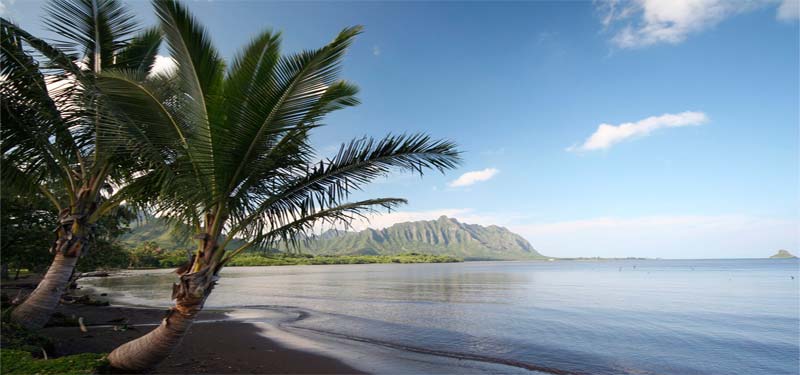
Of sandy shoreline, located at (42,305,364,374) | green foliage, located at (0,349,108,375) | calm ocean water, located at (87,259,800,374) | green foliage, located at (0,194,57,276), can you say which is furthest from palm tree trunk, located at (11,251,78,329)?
calm ocean water, located at (87,259,800,374)

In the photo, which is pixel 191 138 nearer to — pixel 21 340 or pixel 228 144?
pixel 228 144

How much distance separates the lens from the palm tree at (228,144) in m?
6.71

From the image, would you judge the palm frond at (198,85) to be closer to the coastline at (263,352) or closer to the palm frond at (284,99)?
the palm frond at (284,99)

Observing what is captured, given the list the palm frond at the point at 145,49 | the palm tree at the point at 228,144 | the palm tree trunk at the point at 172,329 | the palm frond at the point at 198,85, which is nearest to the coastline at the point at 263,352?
the palm tree trunk at the point at 172,329

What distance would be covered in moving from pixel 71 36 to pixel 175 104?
13.2 feet

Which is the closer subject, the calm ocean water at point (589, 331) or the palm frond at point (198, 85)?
the palm frond at point (198, 85)

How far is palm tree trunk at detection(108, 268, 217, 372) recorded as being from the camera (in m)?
7.04

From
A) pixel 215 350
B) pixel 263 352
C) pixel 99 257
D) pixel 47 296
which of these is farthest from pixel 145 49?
pixel 99 257

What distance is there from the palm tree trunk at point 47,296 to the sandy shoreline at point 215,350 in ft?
4.57

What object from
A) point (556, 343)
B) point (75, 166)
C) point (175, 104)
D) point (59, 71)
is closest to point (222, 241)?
point (175, 104)

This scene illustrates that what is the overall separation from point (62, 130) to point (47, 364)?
16.6 feet

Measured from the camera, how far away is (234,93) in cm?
679

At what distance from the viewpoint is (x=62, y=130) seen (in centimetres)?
877

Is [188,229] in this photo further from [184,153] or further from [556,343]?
[556,343]
